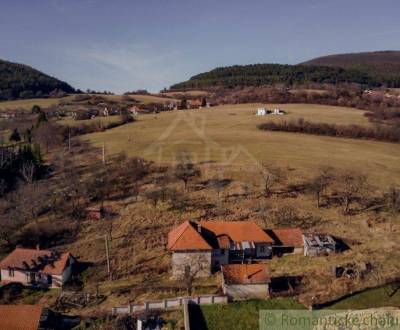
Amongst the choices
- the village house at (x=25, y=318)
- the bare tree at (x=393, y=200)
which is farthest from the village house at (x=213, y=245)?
the bare tree at (x=393, y=200)

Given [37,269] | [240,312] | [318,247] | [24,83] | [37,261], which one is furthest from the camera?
[24,83]

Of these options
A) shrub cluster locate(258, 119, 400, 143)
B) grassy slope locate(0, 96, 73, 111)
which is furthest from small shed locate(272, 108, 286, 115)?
grassy slope locate(0, 96, 73, 111)

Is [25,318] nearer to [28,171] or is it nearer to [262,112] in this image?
[28,171]

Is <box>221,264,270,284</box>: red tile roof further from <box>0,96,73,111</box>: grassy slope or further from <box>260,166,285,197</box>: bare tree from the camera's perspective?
<box>0,96,73,111</box>: grassy slope

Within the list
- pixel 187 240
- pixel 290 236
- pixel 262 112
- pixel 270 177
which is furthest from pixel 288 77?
pixel 187 240

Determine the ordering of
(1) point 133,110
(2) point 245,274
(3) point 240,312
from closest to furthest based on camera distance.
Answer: (3) point 240,312 < (2) point 245,274 < (1) point 133,110

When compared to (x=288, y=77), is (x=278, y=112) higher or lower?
lower
